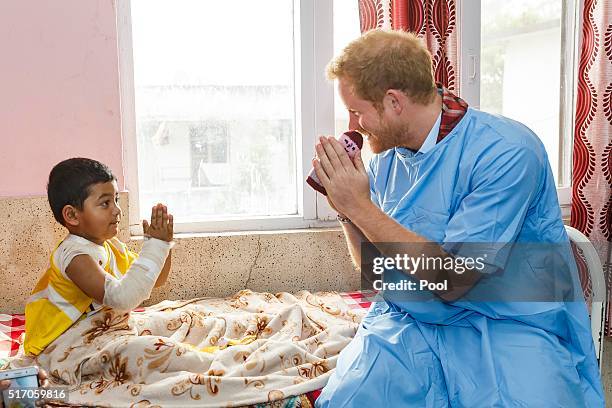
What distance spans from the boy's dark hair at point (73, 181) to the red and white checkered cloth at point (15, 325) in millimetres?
422

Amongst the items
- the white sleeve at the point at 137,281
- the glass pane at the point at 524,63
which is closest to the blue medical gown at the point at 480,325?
the white sleeve at the point at 137,281

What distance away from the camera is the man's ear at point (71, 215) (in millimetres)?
1748

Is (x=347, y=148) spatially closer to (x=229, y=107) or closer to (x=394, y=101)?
(x=394, y=101)

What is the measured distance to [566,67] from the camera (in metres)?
2.86

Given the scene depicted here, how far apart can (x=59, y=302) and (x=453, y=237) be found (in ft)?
3.53

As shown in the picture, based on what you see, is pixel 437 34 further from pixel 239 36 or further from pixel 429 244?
pixel 429 244

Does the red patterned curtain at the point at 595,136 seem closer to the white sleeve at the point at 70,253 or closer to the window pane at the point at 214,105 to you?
the window pane at the point at 214,105

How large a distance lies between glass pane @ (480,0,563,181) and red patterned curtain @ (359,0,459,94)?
1.37ft

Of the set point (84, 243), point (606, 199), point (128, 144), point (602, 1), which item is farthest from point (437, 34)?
point (84, 243)

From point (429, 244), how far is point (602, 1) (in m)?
1.77

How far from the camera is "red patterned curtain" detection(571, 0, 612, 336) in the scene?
8.34 ft

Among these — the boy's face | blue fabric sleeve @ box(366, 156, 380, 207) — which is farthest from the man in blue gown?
the boy's face

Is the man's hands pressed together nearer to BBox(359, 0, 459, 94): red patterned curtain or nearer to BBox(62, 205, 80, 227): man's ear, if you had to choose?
BBox(62, 205, 80, 227): man's ear

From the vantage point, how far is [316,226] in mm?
2576
